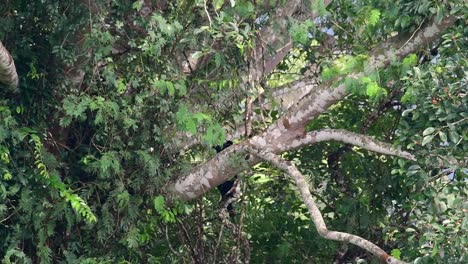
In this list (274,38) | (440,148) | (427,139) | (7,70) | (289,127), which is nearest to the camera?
(427,139)

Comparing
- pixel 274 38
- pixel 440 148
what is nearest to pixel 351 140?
pixel 440 148

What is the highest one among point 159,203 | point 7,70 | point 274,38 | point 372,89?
point 274,38

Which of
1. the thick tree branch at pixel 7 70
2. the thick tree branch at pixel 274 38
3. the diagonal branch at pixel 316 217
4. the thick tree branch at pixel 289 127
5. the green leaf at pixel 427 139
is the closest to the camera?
the diagonal branch at pixel 316 217

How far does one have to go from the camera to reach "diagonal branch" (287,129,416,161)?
527cm

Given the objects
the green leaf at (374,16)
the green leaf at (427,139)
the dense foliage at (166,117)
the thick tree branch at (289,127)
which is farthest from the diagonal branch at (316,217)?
the green leaf at (374,16)

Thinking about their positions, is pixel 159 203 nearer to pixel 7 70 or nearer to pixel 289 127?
pixel 289 127

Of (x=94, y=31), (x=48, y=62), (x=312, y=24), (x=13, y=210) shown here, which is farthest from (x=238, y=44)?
(x=13, y=210)

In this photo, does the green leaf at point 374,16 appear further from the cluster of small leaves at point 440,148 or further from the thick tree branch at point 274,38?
the thick tree branch at point 274,38

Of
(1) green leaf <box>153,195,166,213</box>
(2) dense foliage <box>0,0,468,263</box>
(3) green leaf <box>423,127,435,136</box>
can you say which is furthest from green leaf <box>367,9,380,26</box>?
(1) green leaf <box>153,195,166,213</box>

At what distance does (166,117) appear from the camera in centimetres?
564

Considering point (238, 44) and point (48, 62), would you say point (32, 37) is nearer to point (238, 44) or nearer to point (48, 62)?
point (48, 62)

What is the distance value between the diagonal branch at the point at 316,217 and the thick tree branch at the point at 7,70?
1.37 m

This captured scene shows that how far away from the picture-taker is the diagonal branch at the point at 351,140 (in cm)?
527

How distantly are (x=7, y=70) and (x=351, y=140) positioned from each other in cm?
193
